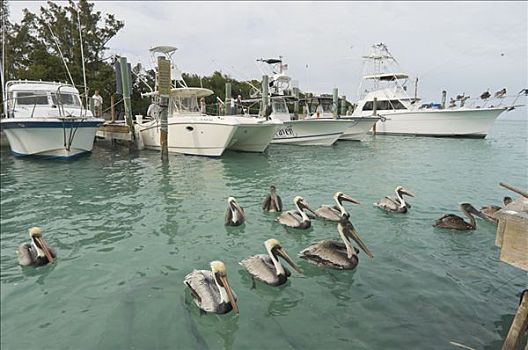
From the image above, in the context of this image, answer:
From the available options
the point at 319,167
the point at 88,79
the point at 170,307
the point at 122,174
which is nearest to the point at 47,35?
the point at 88,79

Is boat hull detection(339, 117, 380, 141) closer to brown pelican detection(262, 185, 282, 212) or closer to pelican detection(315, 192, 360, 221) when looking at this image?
brown pelican detection(262, 185, 282, 212)

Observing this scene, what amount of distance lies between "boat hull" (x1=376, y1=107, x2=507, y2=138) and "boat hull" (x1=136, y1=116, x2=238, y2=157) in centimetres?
1934

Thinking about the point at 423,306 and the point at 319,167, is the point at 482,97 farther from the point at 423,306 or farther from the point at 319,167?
the point at 423,306

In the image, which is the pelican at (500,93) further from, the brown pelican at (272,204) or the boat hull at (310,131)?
the brown pelican at (272,204)

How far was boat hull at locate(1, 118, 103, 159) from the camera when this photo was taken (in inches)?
568

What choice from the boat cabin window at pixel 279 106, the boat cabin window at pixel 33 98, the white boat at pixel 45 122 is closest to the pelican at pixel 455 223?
the white boat at pixel 45 122

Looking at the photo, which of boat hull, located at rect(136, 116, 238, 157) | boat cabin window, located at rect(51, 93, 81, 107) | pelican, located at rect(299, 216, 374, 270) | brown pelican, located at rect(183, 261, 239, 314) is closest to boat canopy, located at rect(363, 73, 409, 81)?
boat hull, located at rect(136, 116, 238, 157)

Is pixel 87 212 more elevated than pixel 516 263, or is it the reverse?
pixel 516 263

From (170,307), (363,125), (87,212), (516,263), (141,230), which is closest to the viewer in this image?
(516,263)

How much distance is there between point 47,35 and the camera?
3069 cm

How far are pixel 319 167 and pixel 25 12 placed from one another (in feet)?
95.0

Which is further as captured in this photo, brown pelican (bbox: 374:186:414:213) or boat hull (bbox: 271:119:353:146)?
boat hull (bbox: 271:119:353:146)

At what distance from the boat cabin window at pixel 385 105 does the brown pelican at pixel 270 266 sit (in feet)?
97.2

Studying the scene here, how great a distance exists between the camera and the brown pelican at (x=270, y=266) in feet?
16.6
